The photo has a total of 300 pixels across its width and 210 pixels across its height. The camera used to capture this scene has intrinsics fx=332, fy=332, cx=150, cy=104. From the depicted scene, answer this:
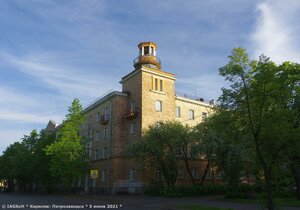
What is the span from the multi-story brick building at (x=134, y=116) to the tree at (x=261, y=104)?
25844mm

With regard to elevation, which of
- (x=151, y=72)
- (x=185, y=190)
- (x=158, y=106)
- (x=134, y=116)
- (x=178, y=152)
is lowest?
(x=185, y=190)

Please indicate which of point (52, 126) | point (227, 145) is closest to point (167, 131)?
point (227, 145)

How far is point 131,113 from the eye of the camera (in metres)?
42.5

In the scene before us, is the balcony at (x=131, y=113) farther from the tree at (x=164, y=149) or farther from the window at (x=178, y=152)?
the window at (x=178, y=152)

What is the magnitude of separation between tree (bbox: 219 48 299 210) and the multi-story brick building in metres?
25.8

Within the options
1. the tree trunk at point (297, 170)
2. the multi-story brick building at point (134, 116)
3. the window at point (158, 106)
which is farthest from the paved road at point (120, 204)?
the window at point (158, 106)

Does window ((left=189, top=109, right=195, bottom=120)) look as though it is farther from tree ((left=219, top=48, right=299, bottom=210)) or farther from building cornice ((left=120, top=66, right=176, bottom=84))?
tree ((left=219, top=48, right=299, bottom=210))

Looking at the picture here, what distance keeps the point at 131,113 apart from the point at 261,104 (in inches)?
1172

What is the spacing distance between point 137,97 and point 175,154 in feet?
33.2

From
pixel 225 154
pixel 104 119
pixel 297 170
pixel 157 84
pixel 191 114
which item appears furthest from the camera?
pixel 191 114

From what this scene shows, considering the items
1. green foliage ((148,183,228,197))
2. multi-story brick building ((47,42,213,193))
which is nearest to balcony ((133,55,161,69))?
multi-story brick building ((47,42,213,193))

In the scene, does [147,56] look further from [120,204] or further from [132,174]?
[120,204]

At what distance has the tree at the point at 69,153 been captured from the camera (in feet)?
132

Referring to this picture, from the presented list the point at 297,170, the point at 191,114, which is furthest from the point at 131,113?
the point at 297,170
